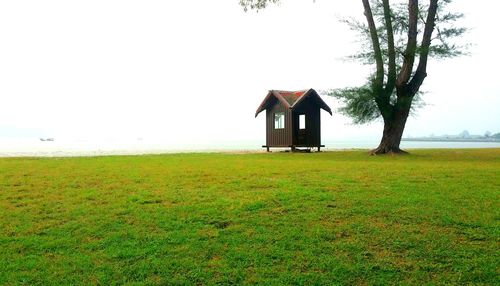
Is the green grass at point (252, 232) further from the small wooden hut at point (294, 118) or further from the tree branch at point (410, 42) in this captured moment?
the small wooden hut at point (294, 118)

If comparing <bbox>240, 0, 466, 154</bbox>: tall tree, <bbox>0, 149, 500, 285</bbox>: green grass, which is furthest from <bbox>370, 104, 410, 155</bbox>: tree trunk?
<bbox>0, 149, 500, 285</bbox>: green grass

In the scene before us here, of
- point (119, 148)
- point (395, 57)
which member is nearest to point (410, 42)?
point (395, 57)

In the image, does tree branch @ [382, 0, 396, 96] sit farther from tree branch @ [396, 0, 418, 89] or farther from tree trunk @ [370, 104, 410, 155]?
tree trunk @ [370, 104, 410, 155]

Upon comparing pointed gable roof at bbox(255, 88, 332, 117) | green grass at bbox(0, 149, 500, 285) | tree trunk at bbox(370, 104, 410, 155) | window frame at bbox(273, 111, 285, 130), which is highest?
pointed gable roof at bbox(255, 88, 332, 117)

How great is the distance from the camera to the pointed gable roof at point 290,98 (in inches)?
1112

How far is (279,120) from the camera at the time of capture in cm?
2956

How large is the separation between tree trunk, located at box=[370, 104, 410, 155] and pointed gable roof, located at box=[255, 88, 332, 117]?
18.6 ft

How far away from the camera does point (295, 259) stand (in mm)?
5891

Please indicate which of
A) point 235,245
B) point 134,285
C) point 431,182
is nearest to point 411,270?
point 235,245

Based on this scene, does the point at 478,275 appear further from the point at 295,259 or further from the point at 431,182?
the point at 431,182

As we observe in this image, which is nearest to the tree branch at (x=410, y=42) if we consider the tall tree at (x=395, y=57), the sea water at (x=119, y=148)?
the tall tree at (x=395, y=57)

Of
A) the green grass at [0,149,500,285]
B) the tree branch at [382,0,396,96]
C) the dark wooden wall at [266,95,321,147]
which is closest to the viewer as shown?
the green grass at [0,149,500,285]

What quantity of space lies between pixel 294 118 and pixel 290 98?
153 cm

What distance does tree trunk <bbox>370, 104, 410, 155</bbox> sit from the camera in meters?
23.9
